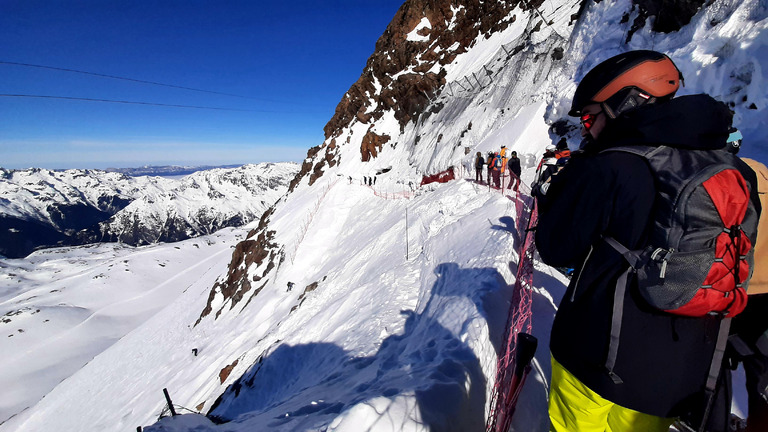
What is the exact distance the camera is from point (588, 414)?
70.4 inches

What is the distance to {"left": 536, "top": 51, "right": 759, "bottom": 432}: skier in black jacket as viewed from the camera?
4.74 ft

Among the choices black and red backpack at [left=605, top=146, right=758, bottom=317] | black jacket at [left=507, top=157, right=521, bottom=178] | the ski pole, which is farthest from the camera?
black jacket at [left=507, top=157, right=521, bottom=178]

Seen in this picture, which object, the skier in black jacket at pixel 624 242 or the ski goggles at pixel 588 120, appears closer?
the skier in black jacket at pixel 624 242

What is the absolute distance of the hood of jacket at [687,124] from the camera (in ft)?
4.47

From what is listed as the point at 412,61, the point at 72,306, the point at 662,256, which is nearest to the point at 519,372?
the point at 662,256

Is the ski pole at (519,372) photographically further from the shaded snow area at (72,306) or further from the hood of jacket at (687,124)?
the shaded snow area at (72,306)

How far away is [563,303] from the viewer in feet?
6.39

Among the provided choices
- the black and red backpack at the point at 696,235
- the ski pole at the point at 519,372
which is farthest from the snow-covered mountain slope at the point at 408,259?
the black and red backpack at the point at 696,235

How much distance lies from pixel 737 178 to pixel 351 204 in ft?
86.1

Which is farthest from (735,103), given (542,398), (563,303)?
(563,303)

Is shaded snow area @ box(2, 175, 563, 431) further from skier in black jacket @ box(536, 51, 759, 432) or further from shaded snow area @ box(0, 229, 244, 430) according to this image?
shaded snow area @ box(0, 229, 244, 430)

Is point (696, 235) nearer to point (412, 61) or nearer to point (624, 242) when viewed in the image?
point (624, 242)

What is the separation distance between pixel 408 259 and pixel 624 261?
9453 mm

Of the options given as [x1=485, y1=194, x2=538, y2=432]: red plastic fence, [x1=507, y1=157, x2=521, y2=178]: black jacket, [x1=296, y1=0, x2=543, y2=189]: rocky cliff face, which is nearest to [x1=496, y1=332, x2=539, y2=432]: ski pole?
[x1=485, y1=194, x2=538, y2=432]: red plastic fence
